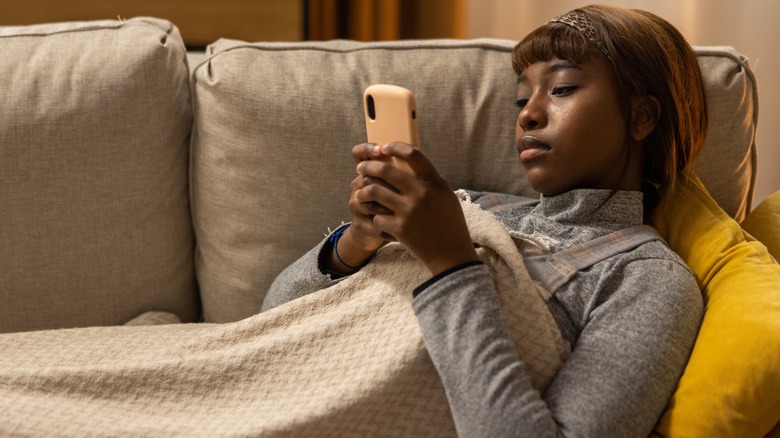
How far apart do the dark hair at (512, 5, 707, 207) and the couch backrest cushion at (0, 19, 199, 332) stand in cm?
63

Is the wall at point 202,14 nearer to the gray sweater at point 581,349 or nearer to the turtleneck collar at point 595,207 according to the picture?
the turtleneck collar at point 595,207

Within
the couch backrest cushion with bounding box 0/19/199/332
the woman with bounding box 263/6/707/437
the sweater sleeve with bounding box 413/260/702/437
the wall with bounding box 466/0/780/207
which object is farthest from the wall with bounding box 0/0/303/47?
the sweater sleeve with bounding box 413/260/702/437

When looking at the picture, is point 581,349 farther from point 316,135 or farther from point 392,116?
point 316,135

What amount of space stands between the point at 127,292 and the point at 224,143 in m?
0.31

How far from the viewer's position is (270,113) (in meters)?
1.21

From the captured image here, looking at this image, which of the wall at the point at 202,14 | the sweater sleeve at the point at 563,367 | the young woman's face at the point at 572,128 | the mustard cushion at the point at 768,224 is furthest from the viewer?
the wall at the point at 202,14

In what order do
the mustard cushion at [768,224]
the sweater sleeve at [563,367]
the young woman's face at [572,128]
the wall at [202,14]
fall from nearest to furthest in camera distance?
1. the sweater sleeve at [563,367]
2. the young woman's face at [572,128]
3. the mustard cushion at [768,224]
4. the wall at [202,14]

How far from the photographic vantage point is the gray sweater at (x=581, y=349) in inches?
31.6

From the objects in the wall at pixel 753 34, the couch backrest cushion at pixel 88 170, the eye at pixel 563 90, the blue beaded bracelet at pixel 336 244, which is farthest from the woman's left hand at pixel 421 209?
the wall at pixel 753 34

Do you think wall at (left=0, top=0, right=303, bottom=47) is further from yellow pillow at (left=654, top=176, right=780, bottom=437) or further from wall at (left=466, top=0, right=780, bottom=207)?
yellow pillow at (left=654, top=176, right=780, bottom=437)

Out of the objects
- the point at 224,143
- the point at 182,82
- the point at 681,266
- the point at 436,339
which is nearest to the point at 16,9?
the point at 182,82

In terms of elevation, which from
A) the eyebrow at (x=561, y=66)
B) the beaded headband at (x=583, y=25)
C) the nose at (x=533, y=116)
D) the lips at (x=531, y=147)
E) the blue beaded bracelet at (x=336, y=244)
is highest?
the beaded headband at (x=583, y=25)

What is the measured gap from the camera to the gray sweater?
0.80m

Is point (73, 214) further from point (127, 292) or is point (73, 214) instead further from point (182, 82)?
point (182, 82)
